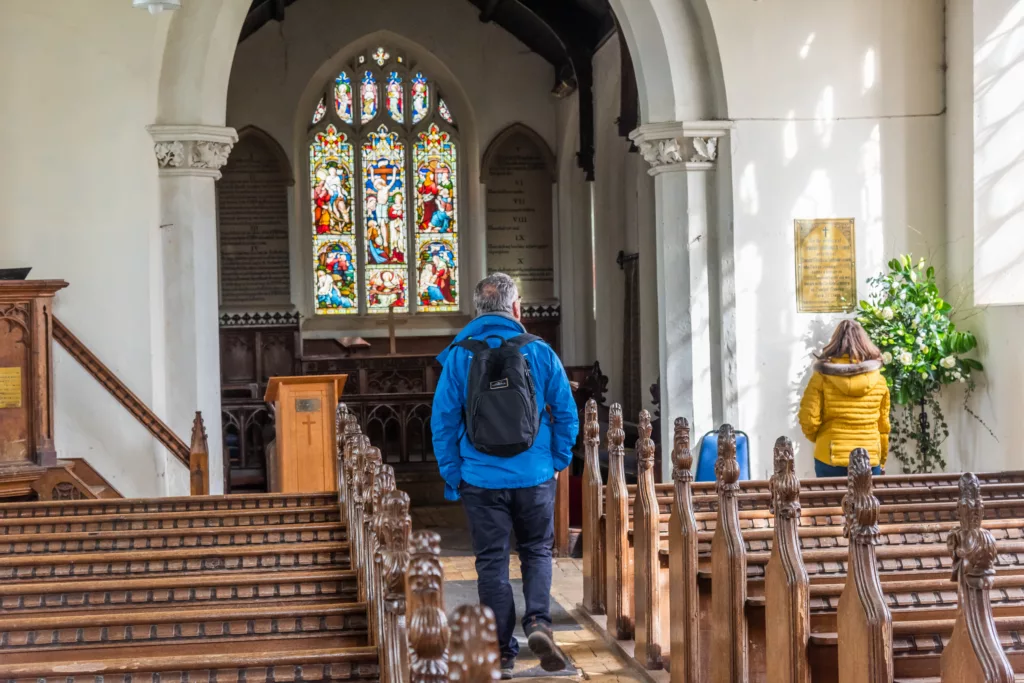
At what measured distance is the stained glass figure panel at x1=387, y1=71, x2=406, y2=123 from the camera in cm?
1426

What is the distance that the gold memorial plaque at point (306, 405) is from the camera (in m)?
6.75

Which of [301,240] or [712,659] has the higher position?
[301,240]

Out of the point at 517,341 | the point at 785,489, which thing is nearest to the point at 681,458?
the point at 517,341

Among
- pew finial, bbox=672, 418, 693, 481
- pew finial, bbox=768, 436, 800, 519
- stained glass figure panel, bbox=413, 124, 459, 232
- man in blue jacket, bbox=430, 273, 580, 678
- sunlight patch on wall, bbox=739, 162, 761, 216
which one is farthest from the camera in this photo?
stained glass figure panel, bbox=413, 124, 459, 232

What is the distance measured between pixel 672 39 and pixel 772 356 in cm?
204

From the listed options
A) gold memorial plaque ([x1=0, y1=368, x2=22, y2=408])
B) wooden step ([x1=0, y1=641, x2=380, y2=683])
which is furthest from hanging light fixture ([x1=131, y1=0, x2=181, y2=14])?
wooden step ([x1=0, y1=641, x2=380, y2=683])

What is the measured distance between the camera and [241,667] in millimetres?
2150

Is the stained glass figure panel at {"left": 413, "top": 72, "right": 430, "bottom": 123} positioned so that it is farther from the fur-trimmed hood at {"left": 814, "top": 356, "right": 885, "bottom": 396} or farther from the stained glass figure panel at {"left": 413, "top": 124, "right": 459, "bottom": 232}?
the fur-trimmed hood at {"left": 814, "top": 356, "right": 885, "bottom": 396}

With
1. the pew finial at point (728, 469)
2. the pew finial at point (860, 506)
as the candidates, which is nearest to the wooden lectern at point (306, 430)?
the pew finial at point (728, 469)

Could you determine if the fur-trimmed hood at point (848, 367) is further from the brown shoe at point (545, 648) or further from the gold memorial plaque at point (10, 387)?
the gold memorial plaque at point (10, 387)

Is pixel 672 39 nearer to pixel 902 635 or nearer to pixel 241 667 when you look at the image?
pixel 902 635

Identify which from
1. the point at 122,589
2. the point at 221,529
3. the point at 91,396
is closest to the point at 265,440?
the point at 91,396

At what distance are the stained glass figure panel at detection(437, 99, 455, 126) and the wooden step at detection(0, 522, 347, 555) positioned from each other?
11.1 m

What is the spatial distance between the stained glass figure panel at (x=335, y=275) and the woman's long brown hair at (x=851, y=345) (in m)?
8.97
